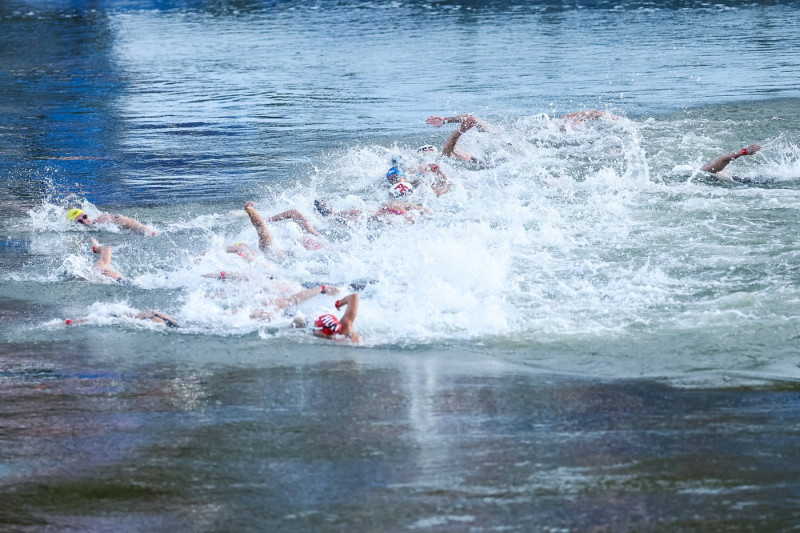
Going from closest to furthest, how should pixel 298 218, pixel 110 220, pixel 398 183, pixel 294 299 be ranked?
pixel 294 299 → pixel 298 218 → pixel 110 220 → pixel 398 183

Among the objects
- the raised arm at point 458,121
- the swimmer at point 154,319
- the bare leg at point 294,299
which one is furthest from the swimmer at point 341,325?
the raised arm at point 458,121

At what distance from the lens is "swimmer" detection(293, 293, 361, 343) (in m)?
9.45

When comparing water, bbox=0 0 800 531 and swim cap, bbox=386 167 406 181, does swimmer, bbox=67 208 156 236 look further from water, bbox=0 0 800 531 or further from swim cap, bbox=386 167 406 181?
swim cap, bbox=386 167 406 181

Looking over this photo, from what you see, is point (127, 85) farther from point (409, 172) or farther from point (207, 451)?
point (207, 451)

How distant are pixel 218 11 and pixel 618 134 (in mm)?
34089

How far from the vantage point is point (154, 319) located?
1005 cm

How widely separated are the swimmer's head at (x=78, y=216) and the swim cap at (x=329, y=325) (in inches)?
239

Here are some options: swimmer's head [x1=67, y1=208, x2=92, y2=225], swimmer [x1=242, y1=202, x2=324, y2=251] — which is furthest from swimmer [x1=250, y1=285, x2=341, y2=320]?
swimmer's head [x1=67, y1=208, x2=92, y2=225]

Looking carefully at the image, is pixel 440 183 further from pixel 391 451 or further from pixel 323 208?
pixel 391 451

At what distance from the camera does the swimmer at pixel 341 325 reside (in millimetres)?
9445

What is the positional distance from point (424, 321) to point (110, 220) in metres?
6.38

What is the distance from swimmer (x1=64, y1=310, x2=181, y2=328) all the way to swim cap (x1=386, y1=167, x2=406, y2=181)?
5.48m

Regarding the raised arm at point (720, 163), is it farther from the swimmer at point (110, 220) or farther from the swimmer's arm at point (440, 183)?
the swimmer at point (110, 220)

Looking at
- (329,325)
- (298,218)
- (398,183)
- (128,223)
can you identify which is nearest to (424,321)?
(329,325)
